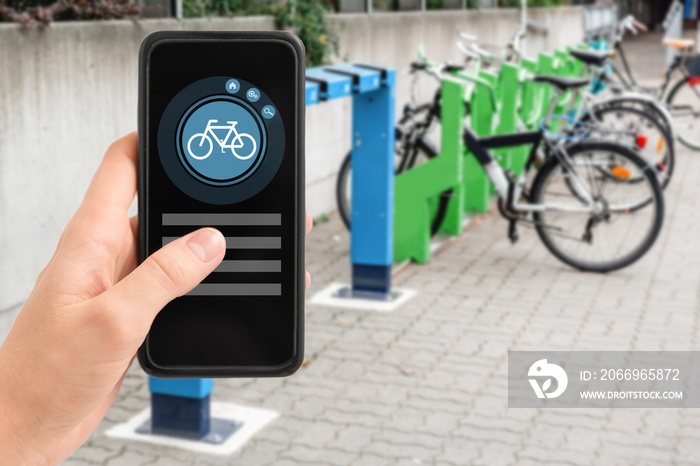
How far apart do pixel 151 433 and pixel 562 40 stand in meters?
15.8

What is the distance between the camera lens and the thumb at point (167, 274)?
1113 mm

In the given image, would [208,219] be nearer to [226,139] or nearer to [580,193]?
[226,139]

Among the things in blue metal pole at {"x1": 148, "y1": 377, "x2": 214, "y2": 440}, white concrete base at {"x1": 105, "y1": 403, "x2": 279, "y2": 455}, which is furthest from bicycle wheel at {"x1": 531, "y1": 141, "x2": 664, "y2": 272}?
blue metal pole at {"x1": 148, "y1": 377, "x2": 214, "y2": 440}

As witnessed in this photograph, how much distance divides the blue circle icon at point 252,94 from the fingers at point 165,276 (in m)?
0.18

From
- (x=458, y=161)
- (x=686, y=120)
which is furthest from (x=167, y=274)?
(x=686, y=120)

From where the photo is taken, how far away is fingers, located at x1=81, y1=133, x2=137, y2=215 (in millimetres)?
1241

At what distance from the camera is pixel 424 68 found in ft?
23.1

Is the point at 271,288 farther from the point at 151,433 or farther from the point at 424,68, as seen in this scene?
the point at 424,68

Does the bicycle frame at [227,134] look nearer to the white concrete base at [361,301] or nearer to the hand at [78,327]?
the hand at [78,327]

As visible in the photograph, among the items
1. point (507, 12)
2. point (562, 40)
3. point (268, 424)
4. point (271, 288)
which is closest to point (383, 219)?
point (268, 424)

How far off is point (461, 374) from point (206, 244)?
3.82 m

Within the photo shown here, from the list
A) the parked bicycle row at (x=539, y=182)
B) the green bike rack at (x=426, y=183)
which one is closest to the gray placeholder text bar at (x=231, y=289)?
the parked bicycle row at (x=539, y=182)

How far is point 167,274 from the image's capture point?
115cm

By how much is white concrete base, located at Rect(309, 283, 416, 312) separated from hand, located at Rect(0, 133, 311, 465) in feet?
15.6
